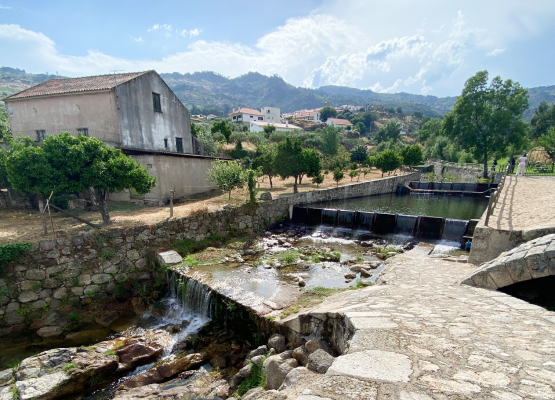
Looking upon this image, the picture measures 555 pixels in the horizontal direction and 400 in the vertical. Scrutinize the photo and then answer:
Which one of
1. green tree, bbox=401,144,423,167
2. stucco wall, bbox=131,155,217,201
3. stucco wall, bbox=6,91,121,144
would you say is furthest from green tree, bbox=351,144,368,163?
stucco wall, bbox=6,91,121,144

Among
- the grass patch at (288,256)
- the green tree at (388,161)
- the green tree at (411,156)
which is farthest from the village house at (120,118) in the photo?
the green tree at (411,156)

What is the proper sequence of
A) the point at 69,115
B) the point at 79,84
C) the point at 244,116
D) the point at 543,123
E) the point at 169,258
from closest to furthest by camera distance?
1. the point at 169,258
2. the point at 69,115
3. the point at 79,84
4. the point at 543,123
5. the point at 244,116

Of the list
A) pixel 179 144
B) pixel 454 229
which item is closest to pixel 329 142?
pixel 179 144

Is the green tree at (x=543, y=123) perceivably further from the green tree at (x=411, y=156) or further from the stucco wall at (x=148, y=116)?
the stucco wall at (x=148, y=116)

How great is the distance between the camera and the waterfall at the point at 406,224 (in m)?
15.7

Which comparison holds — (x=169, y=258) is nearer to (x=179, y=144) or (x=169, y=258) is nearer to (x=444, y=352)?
(x=444, y=352)

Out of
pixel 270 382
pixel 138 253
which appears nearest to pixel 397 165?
pixel 138 253

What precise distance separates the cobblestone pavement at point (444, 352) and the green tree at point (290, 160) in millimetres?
18981

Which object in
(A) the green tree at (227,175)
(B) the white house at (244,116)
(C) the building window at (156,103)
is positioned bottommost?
(A) the green tree at (227,175)

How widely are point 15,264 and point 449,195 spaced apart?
3375 cm

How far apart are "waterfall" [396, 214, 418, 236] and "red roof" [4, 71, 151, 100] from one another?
20.3m

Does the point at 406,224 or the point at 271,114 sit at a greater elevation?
the point at 271,114

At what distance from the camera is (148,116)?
21641 mm

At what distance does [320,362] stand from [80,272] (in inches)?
415
